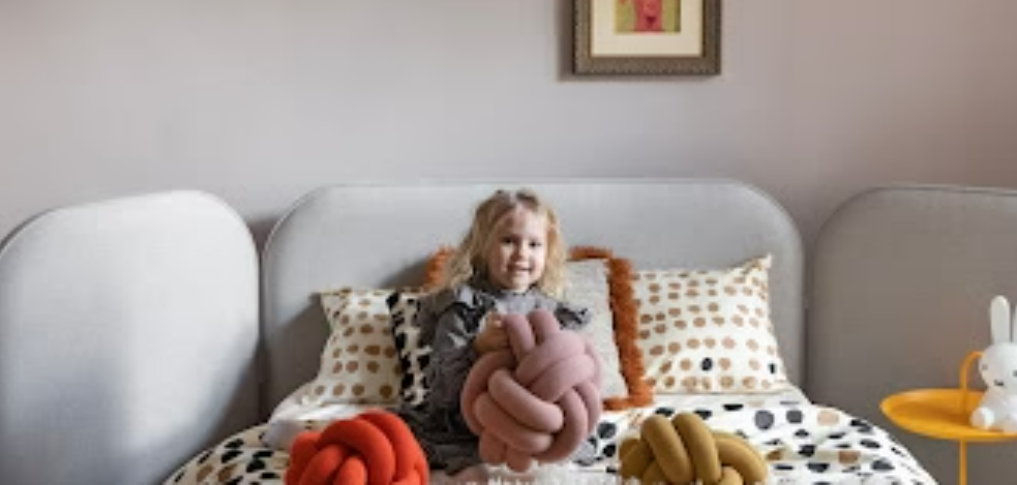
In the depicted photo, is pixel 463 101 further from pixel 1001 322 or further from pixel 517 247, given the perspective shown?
pixel 1001 322

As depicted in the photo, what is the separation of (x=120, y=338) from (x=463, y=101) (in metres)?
1.05

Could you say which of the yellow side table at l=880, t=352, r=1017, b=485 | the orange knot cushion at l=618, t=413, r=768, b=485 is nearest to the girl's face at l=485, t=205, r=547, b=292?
the orange knot cushion at l=618, t=413, r=768, b=485

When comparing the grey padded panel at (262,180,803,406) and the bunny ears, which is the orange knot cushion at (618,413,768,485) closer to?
the bunny ears

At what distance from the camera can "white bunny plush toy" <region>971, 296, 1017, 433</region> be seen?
233 cm

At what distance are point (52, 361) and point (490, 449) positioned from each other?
3.16ft

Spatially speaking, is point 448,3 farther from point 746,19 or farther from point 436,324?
point 436,324

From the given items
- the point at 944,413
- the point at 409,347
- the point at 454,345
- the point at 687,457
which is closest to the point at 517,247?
the point at 454,345

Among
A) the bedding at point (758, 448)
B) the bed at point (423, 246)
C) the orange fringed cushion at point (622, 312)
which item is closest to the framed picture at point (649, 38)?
the bed at point (423, 246)

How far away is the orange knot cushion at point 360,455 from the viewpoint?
169 cm

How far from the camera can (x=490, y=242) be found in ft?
7.57

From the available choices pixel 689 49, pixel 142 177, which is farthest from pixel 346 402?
pixel 689 49

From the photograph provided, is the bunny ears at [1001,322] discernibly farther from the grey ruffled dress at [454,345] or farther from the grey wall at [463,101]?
the grey ruffled dress at [454,345]

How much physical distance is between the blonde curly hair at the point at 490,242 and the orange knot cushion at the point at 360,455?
1.98 feet

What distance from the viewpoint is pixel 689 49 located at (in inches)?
114
